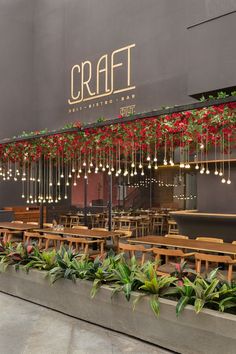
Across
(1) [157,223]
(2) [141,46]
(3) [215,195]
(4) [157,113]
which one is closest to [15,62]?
(2) [141,46]

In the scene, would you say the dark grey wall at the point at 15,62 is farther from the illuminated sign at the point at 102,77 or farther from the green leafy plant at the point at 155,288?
the green leafy plant at the point at 155,288

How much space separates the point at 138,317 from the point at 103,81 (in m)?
8.41

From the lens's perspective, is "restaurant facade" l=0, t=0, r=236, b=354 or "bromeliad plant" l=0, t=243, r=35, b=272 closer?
"restaurant facade" l=0, t=0, r=236, b=354

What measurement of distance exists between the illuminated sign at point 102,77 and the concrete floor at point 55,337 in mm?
7217

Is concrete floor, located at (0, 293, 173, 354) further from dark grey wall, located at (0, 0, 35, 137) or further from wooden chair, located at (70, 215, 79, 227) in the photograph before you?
dark grey wall, located at (0, 0, 35, 137)

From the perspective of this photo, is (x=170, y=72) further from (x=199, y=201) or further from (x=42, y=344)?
(x=42, y=344)

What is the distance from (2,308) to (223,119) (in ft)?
13.4

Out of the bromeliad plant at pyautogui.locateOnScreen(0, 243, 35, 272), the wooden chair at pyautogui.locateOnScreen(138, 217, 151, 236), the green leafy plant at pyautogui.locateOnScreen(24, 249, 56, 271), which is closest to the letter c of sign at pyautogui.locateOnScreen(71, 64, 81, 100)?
the wooden chair at pyautogui.locateOnScreen(138, 217, 151, 236)

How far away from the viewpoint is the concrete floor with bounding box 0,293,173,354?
11.7 feet

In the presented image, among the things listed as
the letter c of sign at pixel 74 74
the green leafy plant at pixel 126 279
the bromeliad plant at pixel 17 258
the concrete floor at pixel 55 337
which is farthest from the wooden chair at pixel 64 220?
the green leafy plant at pixel 126 279

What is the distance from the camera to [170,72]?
944 cm

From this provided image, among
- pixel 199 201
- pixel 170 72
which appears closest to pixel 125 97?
pixel 170 72

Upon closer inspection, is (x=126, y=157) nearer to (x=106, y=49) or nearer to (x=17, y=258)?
(x=17, y=258)

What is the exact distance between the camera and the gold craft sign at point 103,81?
1035cm
